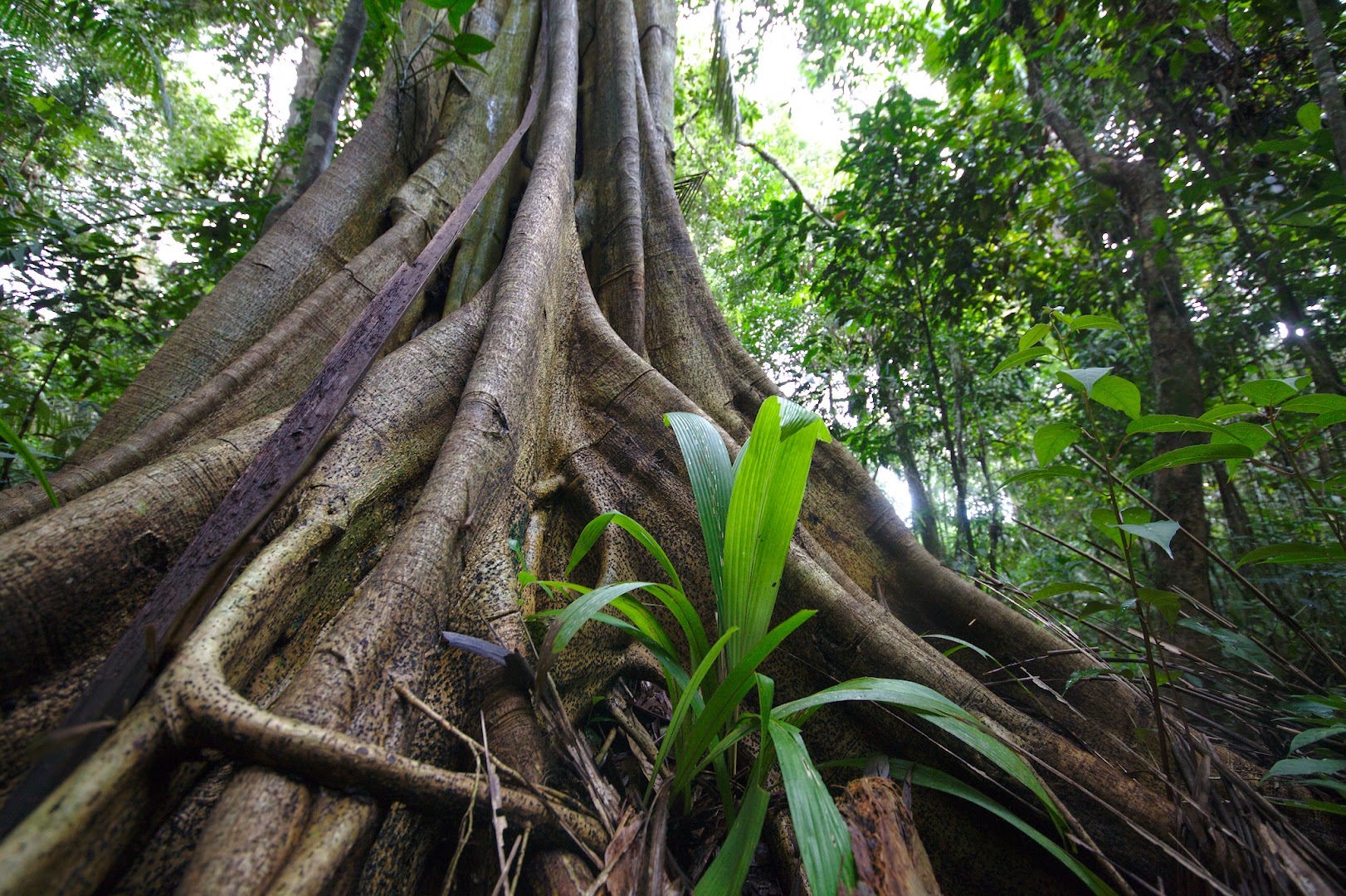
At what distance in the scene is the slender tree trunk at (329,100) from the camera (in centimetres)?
309

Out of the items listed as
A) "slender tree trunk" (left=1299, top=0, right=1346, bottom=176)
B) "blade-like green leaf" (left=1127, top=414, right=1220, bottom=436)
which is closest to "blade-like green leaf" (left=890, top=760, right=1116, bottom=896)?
"blade-like green leaf" (left=1127, top=414, right=1220, bottom=436)

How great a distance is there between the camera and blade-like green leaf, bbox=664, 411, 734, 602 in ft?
3.86

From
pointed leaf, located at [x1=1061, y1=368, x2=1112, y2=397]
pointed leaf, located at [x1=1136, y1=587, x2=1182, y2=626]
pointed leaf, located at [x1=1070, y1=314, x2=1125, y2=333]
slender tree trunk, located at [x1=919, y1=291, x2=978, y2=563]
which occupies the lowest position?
pointed leaf, located at [x1=1136, y1=587, x2=1182, y2=626]

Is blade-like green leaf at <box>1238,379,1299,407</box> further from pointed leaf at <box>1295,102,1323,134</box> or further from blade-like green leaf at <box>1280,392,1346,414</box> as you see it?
pointed leaf at <box>1295,102,1323,134</box>

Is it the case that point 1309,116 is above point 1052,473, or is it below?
above

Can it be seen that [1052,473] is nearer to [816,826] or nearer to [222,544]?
[816,826]

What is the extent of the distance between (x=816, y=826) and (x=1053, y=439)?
0.99 metres

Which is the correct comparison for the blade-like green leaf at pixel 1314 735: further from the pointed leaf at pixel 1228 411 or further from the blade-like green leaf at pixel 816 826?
the blade-like green leaf at pixel 816 826

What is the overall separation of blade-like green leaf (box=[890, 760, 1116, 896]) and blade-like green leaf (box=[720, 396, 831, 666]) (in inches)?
16.6

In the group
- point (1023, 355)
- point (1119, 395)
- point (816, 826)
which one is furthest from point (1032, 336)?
point (816, 826)

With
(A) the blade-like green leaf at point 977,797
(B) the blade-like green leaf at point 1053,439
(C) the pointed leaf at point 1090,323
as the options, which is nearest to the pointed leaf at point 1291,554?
(B) the blade-like green leaf at point 1053,439

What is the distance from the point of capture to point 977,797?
1059 mm

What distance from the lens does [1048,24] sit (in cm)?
280

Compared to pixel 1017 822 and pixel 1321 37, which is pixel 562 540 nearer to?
pixel 1017 822
